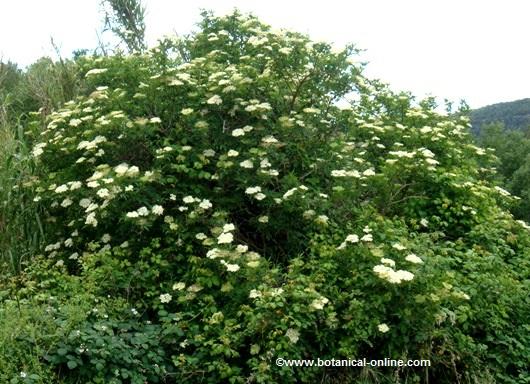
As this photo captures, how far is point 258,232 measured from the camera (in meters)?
4.85

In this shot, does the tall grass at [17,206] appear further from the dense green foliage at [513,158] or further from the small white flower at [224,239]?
the dense green foliage at [513,158]

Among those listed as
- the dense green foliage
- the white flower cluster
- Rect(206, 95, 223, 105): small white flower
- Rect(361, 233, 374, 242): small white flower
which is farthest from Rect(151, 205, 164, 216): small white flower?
the dense green foliage

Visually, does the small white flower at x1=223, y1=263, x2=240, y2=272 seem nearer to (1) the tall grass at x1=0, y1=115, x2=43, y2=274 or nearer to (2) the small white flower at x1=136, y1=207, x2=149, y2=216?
(2) the small white flower at x1=136, y1=207, x2=149, y2=216

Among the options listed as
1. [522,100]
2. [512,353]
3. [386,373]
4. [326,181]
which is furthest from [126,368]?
[522,100]

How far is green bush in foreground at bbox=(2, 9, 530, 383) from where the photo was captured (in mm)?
3686

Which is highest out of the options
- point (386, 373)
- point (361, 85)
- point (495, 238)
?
point (361, 85)

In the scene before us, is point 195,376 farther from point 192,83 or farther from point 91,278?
point 192,83

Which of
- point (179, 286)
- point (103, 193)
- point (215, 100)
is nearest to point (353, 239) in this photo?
point (179, 286)

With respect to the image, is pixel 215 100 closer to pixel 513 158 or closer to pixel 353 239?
pixel 353 239

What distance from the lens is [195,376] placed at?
12.3 feet

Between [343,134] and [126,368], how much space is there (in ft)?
9.41

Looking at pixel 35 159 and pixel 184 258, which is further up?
pixel 35 159

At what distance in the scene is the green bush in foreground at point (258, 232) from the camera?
3.69m

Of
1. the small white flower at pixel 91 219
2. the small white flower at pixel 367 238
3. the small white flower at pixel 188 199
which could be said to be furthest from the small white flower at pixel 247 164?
the small white flower at pixel 91 219
